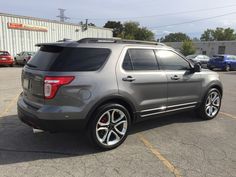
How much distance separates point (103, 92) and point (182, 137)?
192 cm

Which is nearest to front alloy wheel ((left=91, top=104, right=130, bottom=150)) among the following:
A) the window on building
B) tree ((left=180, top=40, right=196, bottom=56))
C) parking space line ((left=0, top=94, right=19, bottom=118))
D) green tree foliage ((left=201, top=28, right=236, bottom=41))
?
parking space line ((left=0, top=94, right=19, bottom=118))

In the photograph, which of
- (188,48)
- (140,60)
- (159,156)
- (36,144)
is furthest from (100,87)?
(188,48)

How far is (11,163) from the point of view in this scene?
3959 mm

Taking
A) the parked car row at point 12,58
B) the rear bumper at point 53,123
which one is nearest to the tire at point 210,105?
the rear bumper at point 53,123

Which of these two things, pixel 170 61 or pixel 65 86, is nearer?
pixel 65 86

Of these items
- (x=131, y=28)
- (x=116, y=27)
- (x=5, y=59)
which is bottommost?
(x=5, y=59)

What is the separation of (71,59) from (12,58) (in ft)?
74.7

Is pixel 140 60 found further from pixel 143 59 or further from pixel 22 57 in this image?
pixel 22 57

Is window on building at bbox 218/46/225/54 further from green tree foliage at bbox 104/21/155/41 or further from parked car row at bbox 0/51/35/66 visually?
parked car row at bbox 0/51/35/66

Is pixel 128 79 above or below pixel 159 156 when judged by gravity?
above

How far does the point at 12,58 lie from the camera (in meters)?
25.0

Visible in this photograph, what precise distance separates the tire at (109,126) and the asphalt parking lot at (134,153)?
0.16 metres

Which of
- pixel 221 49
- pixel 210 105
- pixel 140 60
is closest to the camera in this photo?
pixel 140 60

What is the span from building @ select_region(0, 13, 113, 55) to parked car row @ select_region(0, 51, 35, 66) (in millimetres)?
1768
